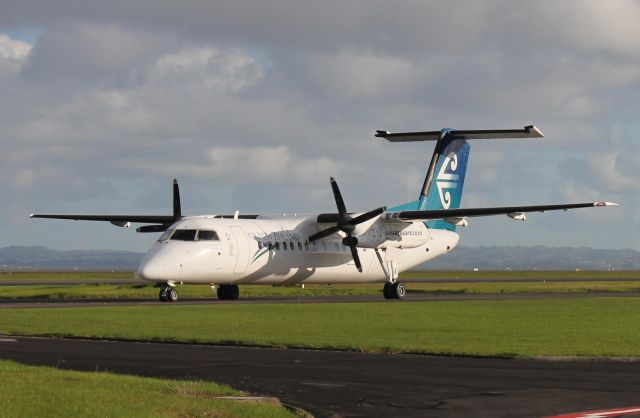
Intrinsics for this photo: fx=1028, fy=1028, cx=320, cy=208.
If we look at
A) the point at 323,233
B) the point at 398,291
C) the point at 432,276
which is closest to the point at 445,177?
the point at 398,291

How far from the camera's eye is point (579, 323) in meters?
31.2

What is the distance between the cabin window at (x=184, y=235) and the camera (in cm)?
4278

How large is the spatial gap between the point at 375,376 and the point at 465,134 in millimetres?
37467

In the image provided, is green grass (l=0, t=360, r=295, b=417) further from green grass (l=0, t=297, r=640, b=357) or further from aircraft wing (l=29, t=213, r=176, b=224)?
aircraft wing (l=29, t=213, r=176, b=224)

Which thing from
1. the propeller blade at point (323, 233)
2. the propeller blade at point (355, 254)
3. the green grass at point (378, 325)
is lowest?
the green grass at point (378, 325)

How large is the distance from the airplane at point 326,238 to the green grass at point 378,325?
3.06 meters

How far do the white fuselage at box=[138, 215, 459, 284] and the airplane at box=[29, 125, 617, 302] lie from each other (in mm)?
49

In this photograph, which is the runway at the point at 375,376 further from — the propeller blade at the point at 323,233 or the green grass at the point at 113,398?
the propeller blade at the point at 323,233

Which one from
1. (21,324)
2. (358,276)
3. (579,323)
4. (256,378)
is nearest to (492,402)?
(256,378)

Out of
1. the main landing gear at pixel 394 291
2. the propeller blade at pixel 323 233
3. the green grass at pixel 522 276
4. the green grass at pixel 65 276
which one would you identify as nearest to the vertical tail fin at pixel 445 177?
the main landing gear at pixel 394 291

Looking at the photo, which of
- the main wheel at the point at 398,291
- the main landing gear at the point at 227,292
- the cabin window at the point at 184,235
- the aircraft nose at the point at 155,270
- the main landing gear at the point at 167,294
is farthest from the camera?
the main wheel at the point at 398,291

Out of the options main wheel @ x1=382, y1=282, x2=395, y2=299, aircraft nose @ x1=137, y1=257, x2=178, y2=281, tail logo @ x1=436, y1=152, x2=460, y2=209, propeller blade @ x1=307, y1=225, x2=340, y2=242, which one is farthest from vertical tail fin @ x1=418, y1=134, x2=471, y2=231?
aircraft nose @ x1=137, y1=257, x2=178, y2=281

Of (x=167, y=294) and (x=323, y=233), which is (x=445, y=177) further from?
(x=167, y=294)

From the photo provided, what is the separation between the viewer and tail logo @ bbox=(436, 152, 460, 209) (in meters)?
54.2
